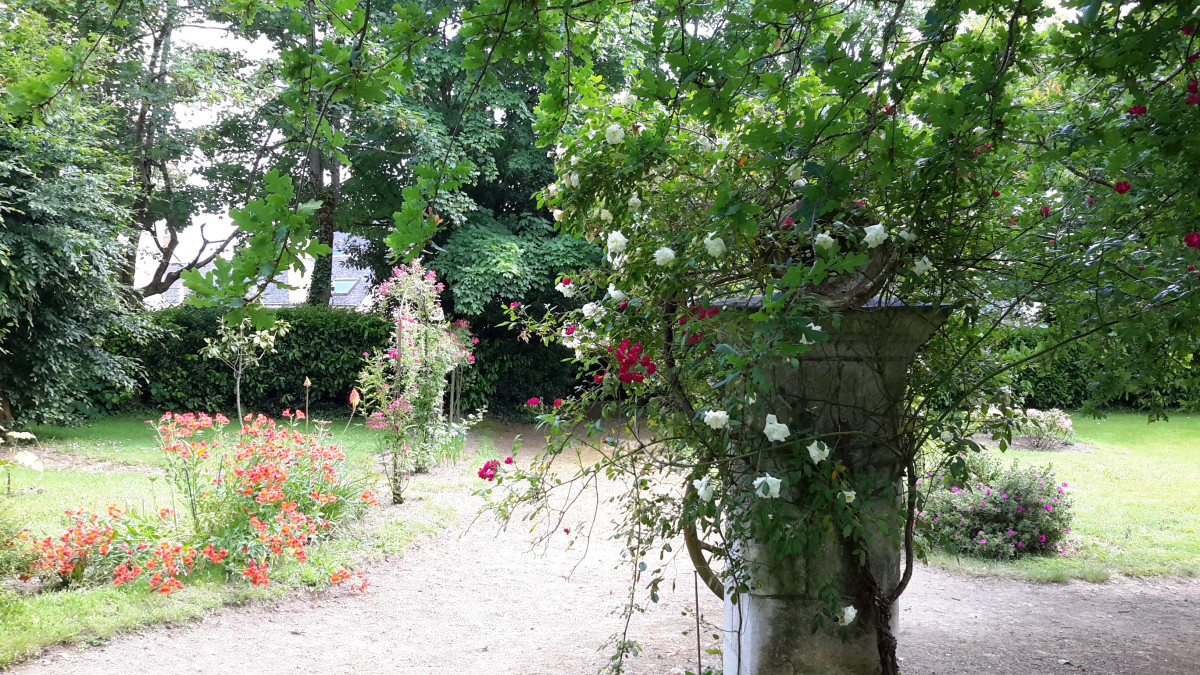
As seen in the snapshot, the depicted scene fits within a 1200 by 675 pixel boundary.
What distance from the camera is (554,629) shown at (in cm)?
396

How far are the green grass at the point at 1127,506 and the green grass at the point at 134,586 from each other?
387 centimetres

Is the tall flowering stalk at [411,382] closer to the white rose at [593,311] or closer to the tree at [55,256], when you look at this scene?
the tree at [55,256]

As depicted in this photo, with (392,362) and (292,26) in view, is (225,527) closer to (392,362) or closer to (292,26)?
(392,362)

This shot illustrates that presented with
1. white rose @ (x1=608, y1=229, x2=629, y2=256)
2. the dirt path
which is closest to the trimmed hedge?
the dirt path

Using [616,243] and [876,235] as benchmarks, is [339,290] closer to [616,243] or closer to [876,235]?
[616,243]

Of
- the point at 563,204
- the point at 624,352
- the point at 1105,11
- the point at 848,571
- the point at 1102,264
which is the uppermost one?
the point at 1105,11

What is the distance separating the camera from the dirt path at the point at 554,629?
10.8 ft

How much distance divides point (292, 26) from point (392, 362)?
19.2 ft

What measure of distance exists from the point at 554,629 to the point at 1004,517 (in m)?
3.47

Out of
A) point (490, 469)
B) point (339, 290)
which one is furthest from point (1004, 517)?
point (339, 290)

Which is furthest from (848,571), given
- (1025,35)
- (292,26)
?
(292,26)

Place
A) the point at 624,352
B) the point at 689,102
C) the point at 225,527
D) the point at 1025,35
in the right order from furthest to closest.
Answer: the point at 225,527 < the point at 624,352 < the point at 1025,35 < the point at 689,102

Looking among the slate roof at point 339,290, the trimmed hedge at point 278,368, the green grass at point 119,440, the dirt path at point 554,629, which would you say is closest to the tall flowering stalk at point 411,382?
the green grass at point 119,440

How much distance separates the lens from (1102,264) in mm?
2268
